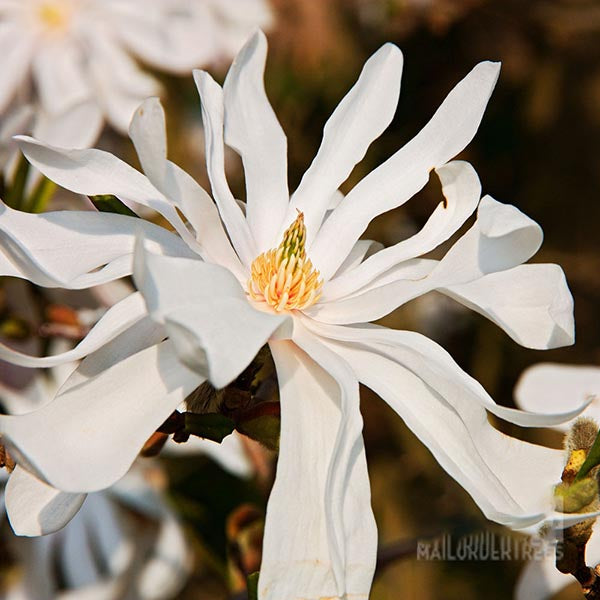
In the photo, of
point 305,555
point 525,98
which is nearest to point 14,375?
point 305,555

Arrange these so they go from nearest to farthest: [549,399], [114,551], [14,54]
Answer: [549,399], [114,551], [14,54]

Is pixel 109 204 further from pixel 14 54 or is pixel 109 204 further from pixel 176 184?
A: pixel 14 54

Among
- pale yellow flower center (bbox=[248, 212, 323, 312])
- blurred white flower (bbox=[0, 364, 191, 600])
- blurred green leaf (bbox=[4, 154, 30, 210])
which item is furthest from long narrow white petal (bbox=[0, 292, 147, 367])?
blurred white flower (bbox=[0, 364, 191, 600])

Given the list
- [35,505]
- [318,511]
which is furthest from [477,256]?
[35,505]

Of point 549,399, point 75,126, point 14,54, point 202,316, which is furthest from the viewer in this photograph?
point 14,54

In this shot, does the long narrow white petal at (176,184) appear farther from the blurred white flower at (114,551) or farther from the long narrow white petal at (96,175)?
the blurred white flower at (114,551)

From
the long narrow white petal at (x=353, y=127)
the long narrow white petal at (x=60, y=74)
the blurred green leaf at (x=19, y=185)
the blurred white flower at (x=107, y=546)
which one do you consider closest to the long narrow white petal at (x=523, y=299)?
the long narrow white petal at (x=353, y=127)
